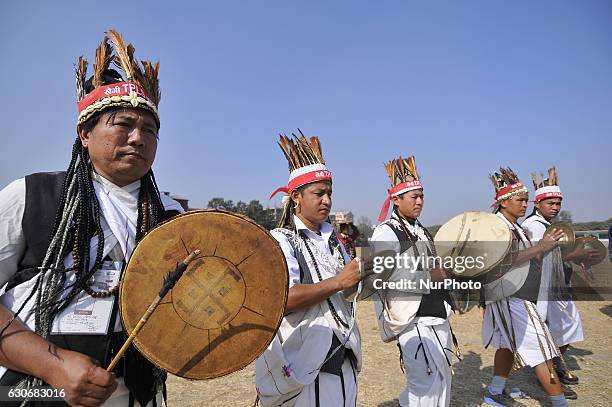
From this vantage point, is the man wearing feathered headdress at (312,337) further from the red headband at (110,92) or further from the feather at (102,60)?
the feather at (102,60)

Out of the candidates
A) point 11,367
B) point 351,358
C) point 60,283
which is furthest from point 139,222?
point 351,358

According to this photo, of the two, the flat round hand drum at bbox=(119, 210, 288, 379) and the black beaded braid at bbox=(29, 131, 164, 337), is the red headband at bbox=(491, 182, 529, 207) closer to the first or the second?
the flat round hand drum at bbox=(119, 210, 288, 379)

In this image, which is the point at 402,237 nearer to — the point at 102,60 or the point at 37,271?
the point at 102,60

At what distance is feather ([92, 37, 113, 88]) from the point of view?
159 centimetres

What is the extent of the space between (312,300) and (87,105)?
1.50 m

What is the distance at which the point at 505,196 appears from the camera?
4.98m

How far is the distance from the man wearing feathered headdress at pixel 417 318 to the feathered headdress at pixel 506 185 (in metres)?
2.03

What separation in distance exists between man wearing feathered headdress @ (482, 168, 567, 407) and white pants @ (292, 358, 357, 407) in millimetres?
2497

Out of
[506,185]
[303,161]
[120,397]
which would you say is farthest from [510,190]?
[120,397]

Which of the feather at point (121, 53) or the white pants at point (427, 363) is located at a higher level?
the feather at point (121, 53)

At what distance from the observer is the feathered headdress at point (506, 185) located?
4926 mm

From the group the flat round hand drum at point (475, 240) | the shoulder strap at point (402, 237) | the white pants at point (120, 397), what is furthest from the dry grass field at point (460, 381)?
the white pants at point (120, 397)

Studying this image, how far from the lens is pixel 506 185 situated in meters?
5.12

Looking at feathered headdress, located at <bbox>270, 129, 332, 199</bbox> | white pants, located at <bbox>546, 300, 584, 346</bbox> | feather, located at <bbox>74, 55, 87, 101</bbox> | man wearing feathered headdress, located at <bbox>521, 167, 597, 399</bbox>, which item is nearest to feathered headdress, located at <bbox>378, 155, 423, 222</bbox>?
feathered headdress, located at <bbox>270, 129, 332, 199</bbox>
